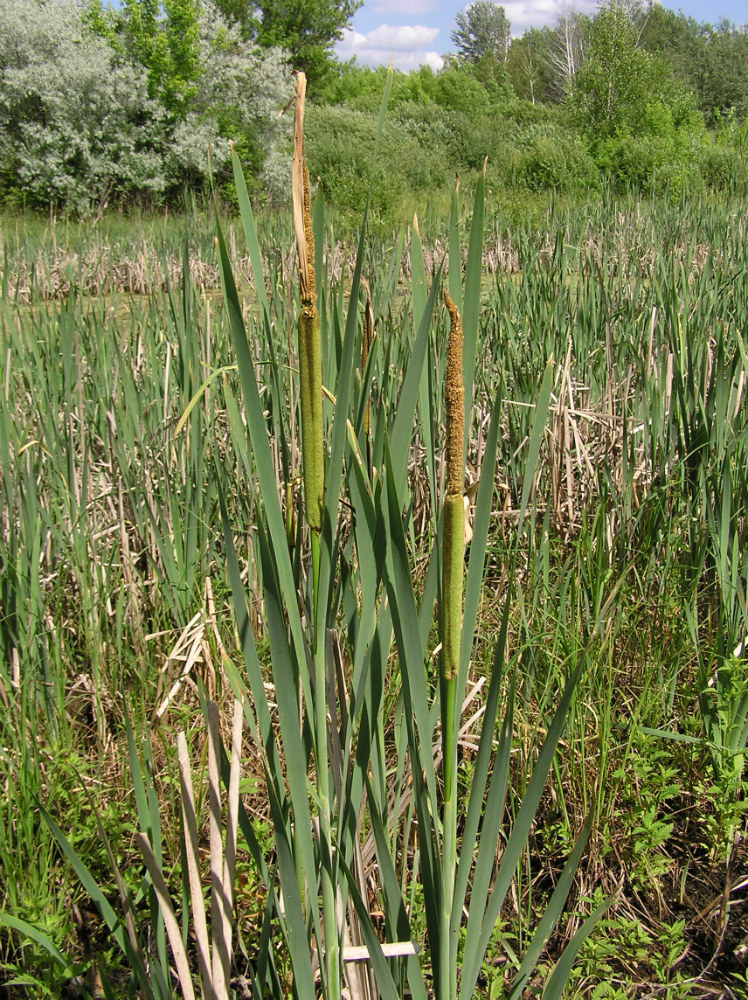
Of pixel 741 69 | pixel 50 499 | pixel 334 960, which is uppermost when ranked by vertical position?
pixel 741 69

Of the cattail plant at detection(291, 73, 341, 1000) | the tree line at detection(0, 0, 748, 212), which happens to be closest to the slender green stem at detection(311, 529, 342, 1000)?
the cattail plant at detection(291, 73, 341, 1000)

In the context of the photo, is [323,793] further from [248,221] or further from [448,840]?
[248,221]

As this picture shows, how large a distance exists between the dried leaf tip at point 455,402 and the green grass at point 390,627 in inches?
2.0

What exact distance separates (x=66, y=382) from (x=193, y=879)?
1.31 meters

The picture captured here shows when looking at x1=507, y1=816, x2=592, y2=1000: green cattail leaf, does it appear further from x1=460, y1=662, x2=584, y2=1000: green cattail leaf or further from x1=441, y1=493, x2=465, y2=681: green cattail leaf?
x1=441, y1=493, x2=465, y2=681: green cattail leaf

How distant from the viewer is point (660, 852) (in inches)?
48.2

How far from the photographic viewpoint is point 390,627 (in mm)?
602

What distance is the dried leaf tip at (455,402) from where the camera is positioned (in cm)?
44

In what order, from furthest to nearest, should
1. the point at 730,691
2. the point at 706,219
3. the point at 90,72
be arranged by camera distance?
1. the point at 90,72
2. the point at 706,219
3. the point at 730,691

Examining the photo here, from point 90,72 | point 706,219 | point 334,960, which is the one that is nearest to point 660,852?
point 334,960

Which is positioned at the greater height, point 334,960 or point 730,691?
point 334,960

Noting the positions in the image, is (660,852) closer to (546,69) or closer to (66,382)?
(66,382)

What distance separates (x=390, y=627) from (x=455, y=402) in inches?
8.7

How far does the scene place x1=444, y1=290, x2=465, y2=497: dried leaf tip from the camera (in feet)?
1.44
